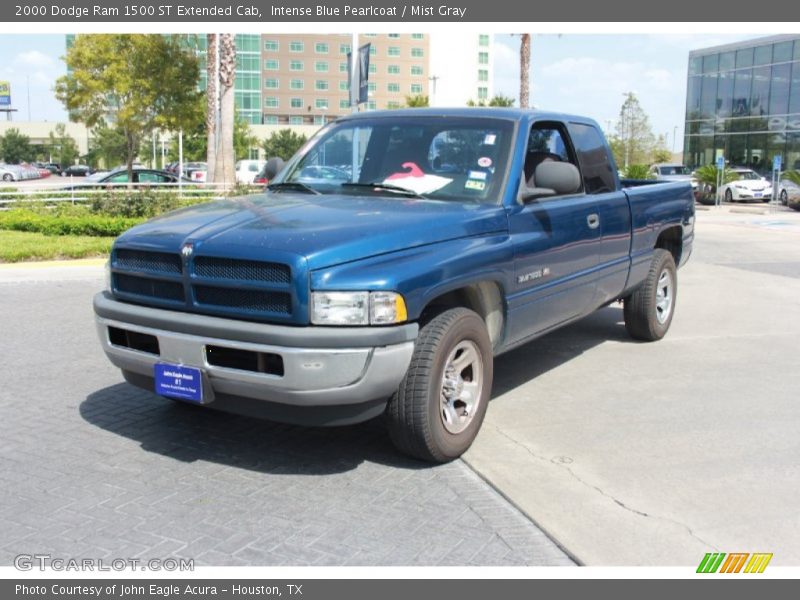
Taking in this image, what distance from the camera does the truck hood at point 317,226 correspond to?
4141 mm

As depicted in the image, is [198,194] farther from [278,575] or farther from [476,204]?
[278,575]

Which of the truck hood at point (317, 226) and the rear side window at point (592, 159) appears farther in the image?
the rear side window at point (592, 159)

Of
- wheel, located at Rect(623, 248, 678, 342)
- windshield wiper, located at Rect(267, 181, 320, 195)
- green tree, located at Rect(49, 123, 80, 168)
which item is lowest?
wheel, located at Rect(623, 248, 678, 342)

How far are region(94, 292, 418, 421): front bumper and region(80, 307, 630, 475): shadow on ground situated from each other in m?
0.58

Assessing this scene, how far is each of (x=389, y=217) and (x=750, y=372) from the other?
395 cm

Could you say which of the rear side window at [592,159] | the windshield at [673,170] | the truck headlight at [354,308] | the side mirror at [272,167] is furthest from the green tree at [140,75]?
the truck headlight at [354,308]

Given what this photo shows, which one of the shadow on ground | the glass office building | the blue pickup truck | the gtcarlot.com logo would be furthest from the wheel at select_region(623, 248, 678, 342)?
the glass office building

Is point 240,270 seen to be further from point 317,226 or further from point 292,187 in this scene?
point 292,187

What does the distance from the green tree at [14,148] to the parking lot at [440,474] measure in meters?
93.3

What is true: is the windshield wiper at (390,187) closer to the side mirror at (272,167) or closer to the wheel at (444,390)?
the wheel at (444,390)

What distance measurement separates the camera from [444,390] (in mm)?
4641

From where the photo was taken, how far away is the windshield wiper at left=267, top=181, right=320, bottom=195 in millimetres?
5520

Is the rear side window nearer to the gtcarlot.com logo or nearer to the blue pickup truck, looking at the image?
the blue pickup truck
